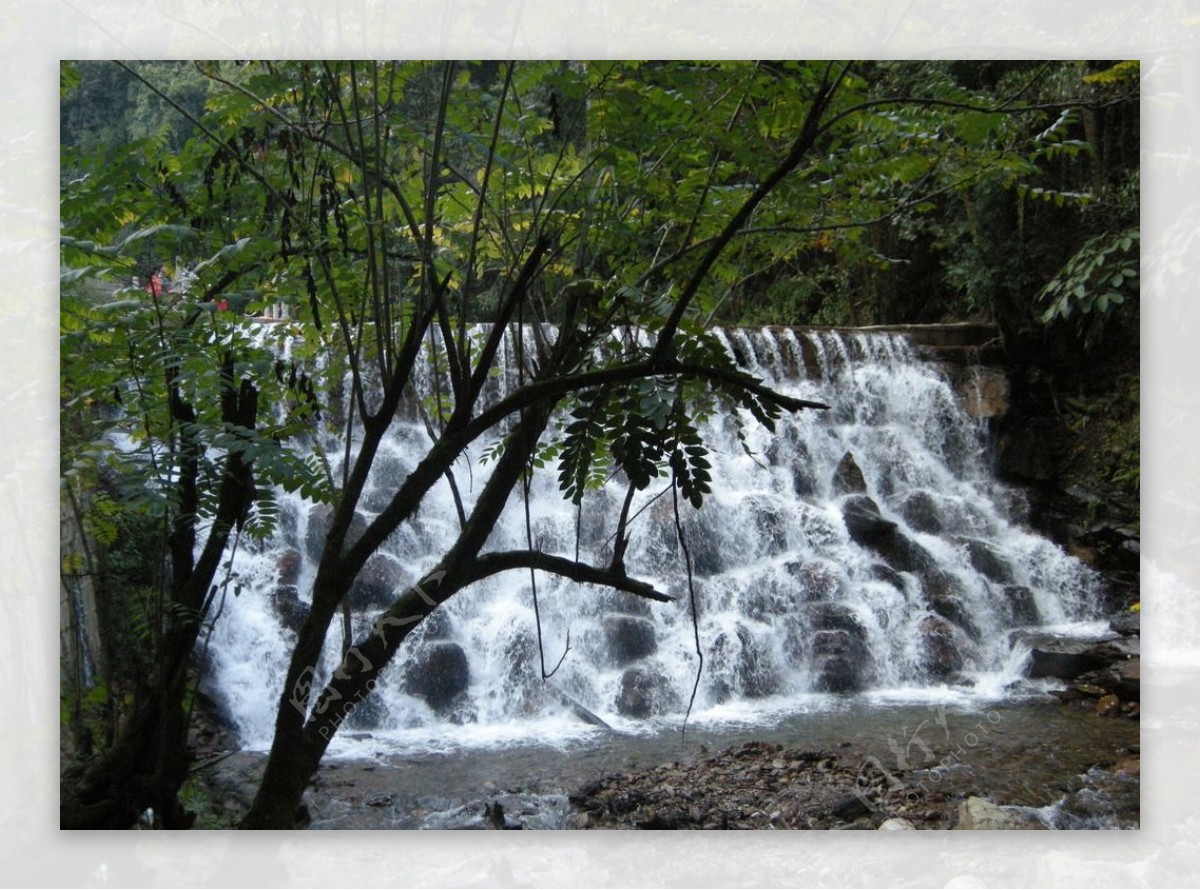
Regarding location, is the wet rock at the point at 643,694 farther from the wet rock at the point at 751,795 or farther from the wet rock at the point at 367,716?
the wet rock at the point at 367,716

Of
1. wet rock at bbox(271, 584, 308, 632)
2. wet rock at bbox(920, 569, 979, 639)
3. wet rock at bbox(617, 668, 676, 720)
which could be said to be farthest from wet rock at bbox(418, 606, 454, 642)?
wet rock at bbox(920, 569, 979, 639)

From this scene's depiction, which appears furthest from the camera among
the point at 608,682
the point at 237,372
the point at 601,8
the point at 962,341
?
the point at 962,341

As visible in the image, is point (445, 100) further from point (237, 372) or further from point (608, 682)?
point (608, 682)

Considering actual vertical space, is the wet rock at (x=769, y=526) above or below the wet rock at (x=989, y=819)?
above

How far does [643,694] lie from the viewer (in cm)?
323

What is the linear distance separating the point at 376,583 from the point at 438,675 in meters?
0.74

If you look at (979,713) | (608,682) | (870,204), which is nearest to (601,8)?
(870,204)

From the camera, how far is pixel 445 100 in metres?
1.81

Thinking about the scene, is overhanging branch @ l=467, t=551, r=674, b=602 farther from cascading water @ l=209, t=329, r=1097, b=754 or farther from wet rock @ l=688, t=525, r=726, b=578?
wet rock @ l=688, t=525, r=726, b=578

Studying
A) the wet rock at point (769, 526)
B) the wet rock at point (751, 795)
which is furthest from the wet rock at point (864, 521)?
the wet rock at point (751, 795)

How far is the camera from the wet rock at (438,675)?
330cm

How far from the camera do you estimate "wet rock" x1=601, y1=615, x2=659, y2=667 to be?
3.37 metres

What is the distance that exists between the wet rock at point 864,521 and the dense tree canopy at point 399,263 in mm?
1640

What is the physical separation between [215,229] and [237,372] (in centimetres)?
42
